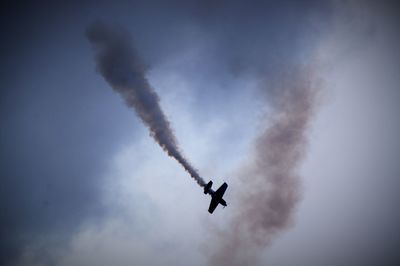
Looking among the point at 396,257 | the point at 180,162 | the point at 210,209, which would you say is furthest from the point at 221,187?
the point at 396,257

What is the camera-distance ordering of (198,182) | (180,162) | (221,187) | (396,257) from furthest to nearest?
1. (396,257)
2. (221,187)
3. (198,182)
4. (180,162)

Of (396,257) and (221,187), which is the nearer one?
(221,187)

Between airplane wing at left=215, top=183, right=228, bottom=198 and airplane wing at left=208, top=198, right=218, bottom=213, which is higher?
airplane wing at left=215, top=183, right=228, bottom=198

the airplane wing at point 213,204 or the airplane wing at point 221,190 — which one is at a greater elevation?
the airplane wing at point 221,190

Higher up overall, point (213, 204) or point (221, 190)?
point (221, 190)

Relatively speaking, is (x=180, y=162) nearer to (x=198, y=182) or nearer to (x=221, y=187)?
(x=198, y=182)

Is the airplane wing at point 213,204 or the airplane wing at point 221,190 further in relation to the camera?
the airplane wing at point 213,204

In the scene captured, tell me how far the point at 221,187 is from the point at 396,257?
7943 inches

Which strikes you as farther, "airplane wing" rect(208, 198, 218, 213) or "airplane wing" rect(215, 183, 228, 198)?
"airplane wing" rect(208, 198, 218, 213)

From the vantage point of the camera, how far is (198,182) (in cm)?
3397

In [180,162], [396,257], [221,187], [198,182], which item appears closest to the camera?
[180,162]

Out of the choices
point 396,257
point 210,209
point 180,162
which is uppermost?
point 180,162

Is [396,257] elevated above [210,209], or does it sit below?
below

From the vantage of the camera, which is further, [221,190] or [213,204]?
[213,204]
